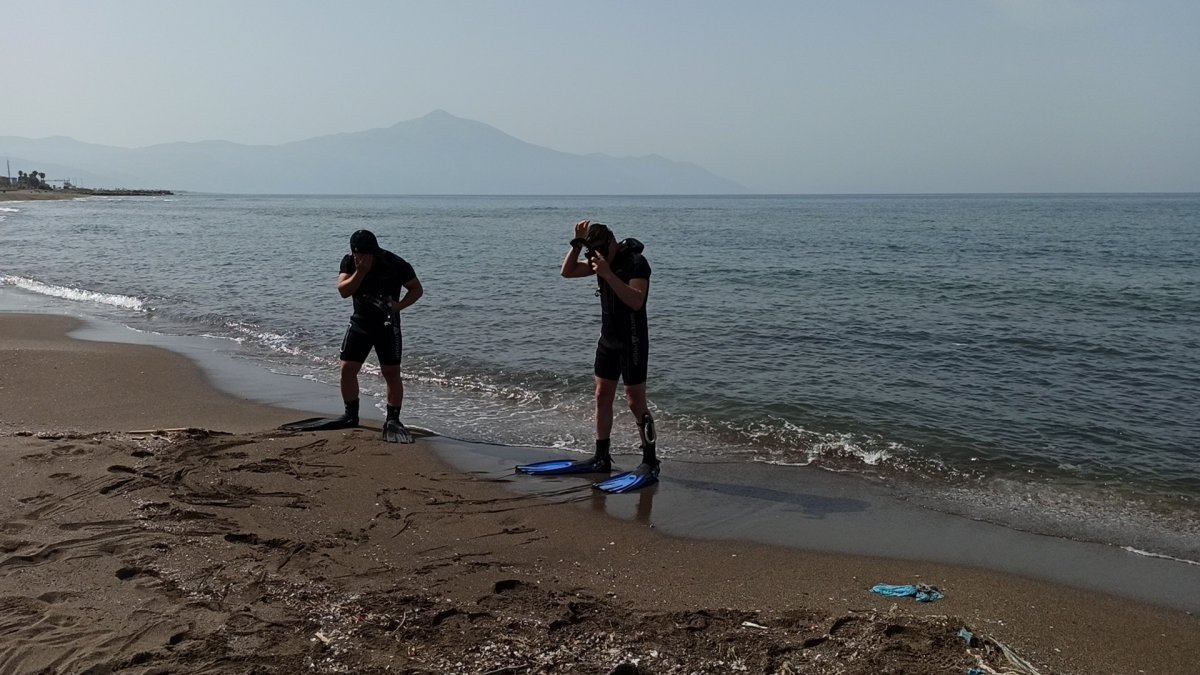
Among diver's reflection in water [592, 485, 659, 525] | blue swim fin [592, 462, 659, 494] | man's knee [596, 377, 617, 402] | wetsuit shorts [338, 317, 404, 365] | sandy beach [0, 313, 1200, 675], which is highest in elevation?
wetsuit shorts [338, 317, 404, 365]

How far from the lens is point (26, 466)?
19.1 feet

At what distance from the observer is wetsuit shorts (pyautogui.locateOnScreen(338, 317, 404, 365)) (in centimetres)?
763

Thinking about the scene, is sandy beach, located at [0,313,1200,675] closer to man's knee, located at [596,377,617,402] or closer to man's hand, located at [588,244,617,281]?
man's knee, located at [596,377,617,402]

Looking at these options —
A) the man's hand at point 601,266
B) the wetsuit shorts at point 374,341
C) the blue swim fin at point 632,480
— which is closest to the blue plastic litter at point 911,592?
the blue swim fin at point 632,480

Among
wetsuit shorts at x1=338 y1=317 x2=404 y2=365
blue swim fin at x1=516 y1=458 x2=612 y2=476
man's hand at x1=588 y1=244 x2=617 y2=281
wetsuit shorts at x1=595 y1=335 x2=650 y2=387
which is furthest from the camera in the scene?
wetsuit shorts at x1=338 y1=317 x2=404 y2=365

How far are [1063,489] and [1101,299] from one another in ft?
45.9

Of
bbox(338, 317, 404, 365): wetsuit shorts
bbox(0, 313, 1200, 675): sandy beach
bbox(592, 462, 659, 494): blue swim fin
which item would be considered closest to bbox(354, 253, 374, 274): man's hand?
bbox(338, 317, 404, 365): wetsuit shorts

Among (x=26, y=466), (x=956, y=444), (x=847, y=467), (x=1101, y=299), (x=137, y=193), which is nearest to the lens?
(x=26, y=466)

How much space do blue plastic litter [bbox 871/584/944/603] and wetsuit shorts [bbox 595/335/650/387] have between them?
8.56ft

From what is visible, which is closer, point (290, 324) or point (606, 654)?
point (606, 654)

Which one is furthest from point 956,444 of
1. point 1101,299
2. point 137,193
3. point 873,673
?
point 137,193

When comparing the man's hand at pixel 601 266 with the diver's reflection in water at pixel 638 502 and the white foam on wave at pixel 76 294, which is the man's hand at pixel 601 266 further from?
the white foam on wave at pixel 76 294

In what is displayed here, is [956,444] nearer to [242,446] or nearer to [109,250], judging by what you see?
[242,446]

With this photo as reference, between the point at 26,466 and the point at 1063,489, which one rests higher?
the point at 26,466
